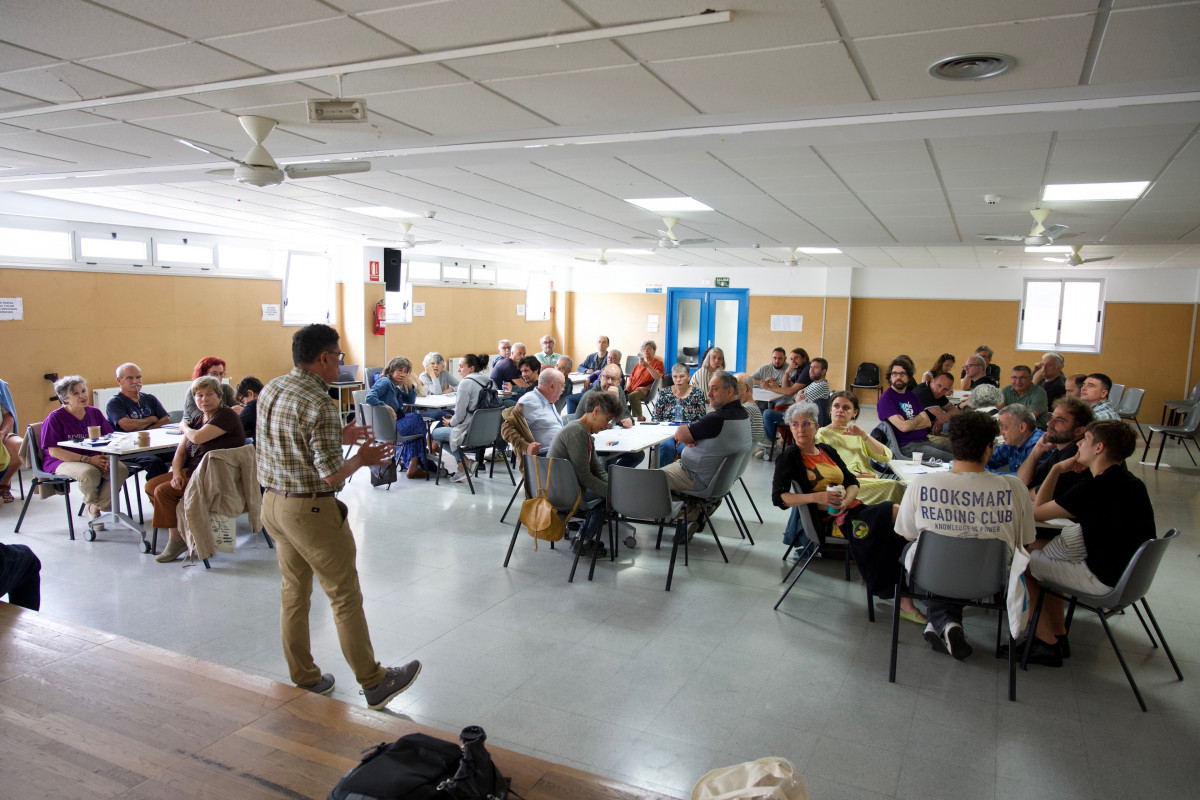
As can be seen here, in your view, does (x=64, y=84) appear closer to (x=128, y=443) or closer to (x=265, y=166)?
(x=265, y=166)

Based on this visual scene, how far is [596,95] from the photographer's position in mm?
3402

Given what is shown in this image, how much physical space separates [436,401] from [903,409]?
4.68 meters

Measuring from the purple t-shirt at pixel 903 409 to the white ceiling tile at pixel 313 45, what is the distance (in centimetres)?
474

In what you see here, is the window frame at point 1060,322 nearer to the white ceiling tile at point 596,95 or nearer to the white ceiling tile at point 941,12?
the white ceiling tile at point 596,95

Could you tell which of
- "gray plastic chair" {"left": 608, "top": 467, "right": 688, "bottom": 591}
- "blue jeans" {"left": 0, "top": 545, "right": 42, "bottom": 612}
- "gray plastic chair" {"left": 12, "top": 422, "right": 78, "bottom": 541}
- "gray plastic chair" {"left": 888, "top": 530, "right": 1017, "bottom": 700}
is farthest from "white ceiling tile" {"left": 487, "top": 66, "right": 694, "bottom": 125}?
"gray plastic chair" {"left": 12, "top": 422, "right": 78, "bottom": 541}

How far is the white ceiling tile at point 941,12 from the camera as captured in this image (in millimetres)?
2291

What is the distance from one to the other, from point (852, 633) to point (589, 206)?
4.67 m

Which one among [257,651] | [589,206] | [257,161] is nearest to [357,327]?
[589,206]

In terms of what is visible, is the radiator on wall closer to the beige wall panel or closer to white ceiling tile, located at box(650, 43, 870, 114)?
white ceiling tile, located at box(650, 43, 870, 114)

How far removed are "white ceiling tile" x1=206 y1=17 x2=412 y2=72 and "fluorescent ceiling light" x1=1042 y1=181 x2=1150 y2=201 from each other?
473 centimetres

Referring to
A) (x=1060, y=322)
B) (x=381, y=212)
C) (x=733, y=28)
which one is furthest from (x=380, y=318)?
(x=1060, y=322)

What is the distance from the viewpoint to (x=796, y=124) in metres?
3.69

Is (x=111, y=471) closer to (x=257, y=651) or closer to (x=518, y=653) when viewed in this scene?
(x=257, y=651)

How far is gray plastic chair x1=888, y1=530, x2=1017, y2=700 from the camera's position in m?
3.22
